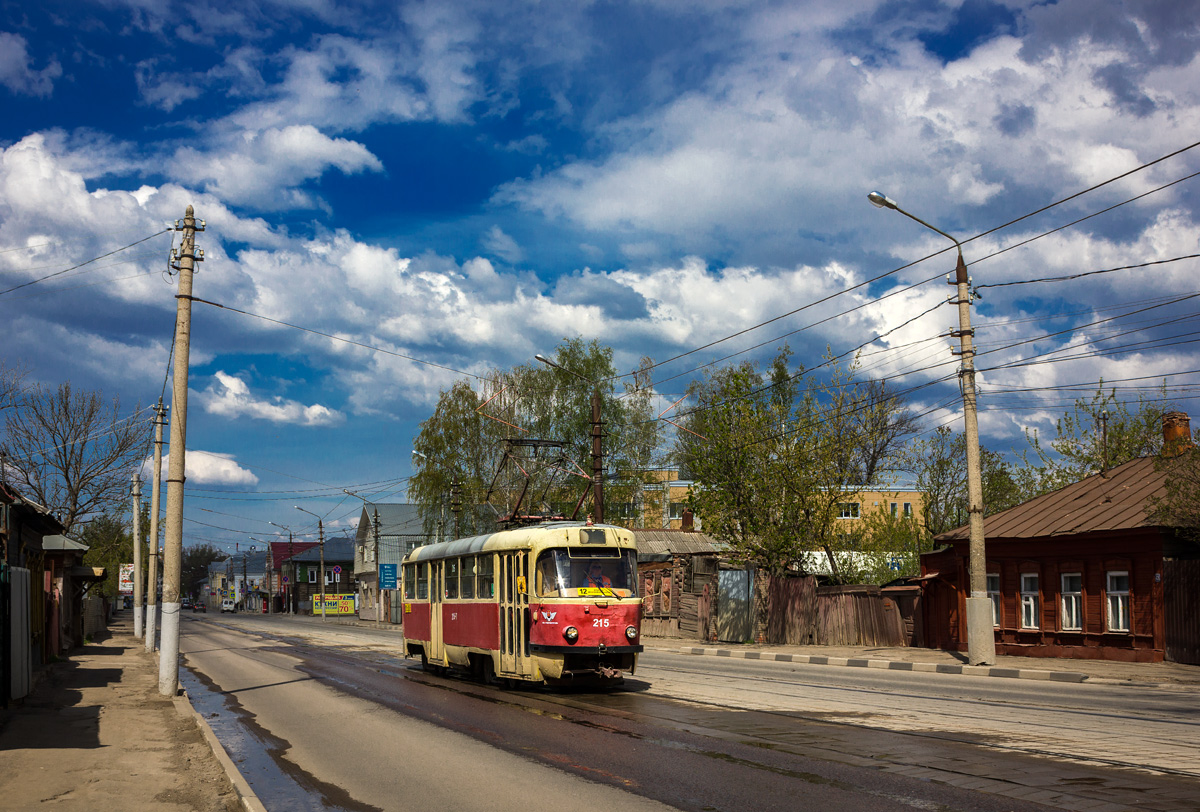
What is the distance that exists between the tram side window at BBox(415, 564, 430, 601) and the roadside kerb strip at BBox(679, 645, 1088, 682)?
997 cm

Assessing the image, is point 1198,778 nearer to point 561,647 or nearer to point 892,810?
point 892,810

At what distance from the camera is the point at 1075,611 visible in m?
24.1

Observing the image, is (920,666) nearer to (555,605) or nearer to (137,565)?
(555,605)

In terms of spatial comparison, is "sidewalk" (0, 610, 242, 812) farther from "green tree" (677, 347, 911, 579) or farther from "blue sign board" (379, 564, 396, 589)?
"blue sign board" (379, 564, 396, 589)

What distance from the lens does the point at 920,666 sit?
2234 centimetres

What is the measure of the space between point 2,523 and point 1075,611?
2261 centimetres

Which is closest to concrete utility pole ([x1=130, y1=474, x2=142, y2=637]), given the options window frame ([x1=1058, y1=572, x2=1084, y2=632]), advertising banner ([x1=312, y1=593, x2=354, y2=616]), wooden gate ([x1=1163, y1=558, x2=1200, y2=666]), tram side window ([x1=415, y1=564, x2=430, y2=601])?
tram side window ([x1=415, y1=564, x2=430, y2=601])

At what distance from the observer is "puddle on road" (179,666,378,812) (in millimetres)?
8469

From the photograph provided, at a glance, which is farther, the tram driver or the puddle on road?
the tram driver

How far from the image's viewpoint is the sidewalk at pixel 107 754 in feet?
27.8

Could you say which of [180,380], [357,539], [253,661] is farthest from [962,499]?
[357,539]

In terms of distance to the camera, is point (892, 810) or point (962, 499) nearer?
point (892, 810)

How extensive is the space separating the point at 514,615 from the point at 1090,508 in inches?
617

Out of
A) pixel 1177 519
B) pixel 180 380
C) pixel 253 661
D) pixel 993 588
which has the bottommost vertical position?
pixel 253 661
